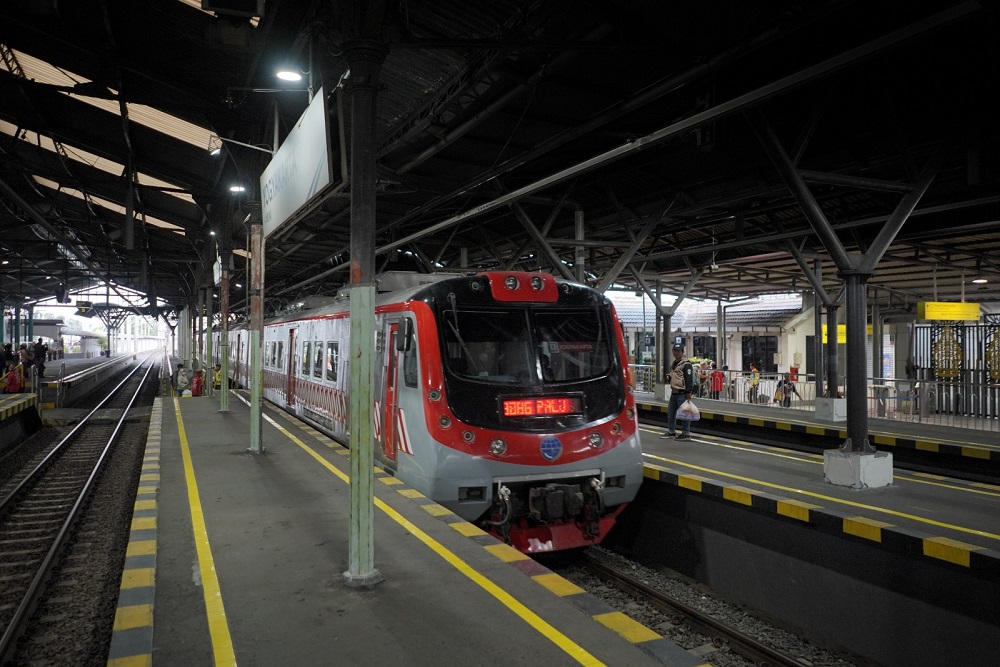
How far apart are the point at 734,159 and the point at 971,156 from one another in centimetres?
266

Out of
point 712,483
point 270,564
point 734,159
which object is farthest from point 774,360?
point 270,564

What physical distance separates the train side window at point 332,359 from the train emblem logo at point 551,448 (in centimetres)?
462

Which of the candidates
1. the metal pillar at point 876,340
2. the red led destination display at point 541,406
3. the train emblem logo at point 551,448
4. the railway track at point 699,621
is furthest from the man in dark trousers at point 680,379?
the metal pillar at point 876,340

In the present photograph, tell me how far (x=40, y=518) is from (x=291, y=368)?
6.06 metres

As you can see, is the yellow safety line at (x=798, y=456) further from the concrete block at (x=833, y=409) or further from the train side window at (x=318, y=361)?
the train side window at (x=318, y=361)

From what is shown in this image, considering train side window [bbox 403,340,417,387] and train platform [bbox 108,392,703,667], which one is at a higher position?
train side window [bbox 403,340,417,387]

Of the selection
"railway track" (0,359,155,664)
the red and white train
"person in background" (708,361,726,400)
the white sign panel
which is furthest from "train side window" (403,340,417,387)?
"person in background" (708,361,726,400)

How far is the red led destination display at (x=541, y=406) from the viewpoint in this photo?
240 inches

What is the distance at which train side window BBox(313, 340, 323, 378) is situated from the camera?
1095 cm

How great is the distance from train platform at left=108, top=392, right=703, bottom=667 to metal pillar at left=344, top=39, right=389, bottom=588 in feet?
0.98

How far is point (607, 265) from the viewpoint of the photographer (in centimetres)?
1739

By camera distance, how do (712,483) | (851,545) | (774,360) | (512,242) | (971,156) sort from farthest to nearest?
(774,360) < (512,242) < (971,156) < (712,483) < (851,545)

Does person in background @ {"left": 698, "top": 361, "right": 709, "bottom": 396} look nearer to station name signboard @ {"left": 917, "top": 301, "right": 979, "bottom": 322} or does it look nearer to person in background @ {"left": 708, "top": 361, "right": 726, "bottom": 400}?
person in background @ {"left": 708, "top": 361, "right": 726, "bottom": 400}

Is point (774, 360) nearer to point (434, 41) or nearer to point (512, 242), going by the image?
point (512, 242)
